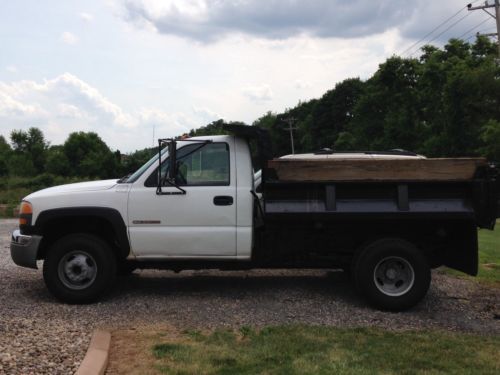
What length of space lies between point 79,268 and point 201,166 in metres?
1.94

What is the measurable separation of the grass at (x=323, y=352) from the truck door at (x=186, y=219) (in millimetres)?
1310

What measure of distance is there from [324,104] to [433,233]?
71826mm

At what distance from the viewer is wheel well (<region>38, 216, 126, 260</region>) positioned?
23.4 feet

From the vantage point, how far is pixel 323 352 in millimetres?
5129

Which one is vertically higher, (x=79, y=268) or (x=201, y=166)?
(x=201, y=166)

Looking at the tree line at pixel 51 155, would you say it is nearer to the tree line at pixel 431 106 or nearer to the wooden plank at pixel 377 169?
the tree line at pixel 431 106

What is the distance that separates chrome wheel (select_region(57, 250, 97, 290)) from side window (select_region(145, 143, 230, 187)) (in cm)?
119

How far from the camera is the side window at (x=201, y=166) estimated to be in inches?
275

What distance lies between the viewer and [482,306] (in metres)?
7.10

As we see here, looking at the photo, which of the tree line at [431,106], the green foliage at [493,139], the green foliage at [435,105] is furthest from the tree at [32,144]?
the green foliage at [493,139]

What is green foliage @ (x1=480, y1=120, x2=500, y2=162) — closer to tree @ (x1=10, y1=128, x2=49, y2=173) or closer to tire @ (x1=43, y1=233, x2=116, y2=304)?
tire @ (x1=43, y1=233, x2=116, y2=304)

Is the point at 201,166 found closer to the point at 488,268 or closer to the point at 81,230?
the point at 81,230

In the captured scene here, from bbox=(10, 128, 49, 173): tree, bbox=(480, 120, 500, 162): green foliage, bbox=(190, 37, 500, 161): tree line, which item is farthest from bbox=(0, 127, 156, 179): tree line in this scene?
bbox=(480, 120, 500, 162): green foliage

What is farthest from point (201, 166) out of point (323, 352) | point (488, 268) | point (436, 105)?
point (436, 105)
